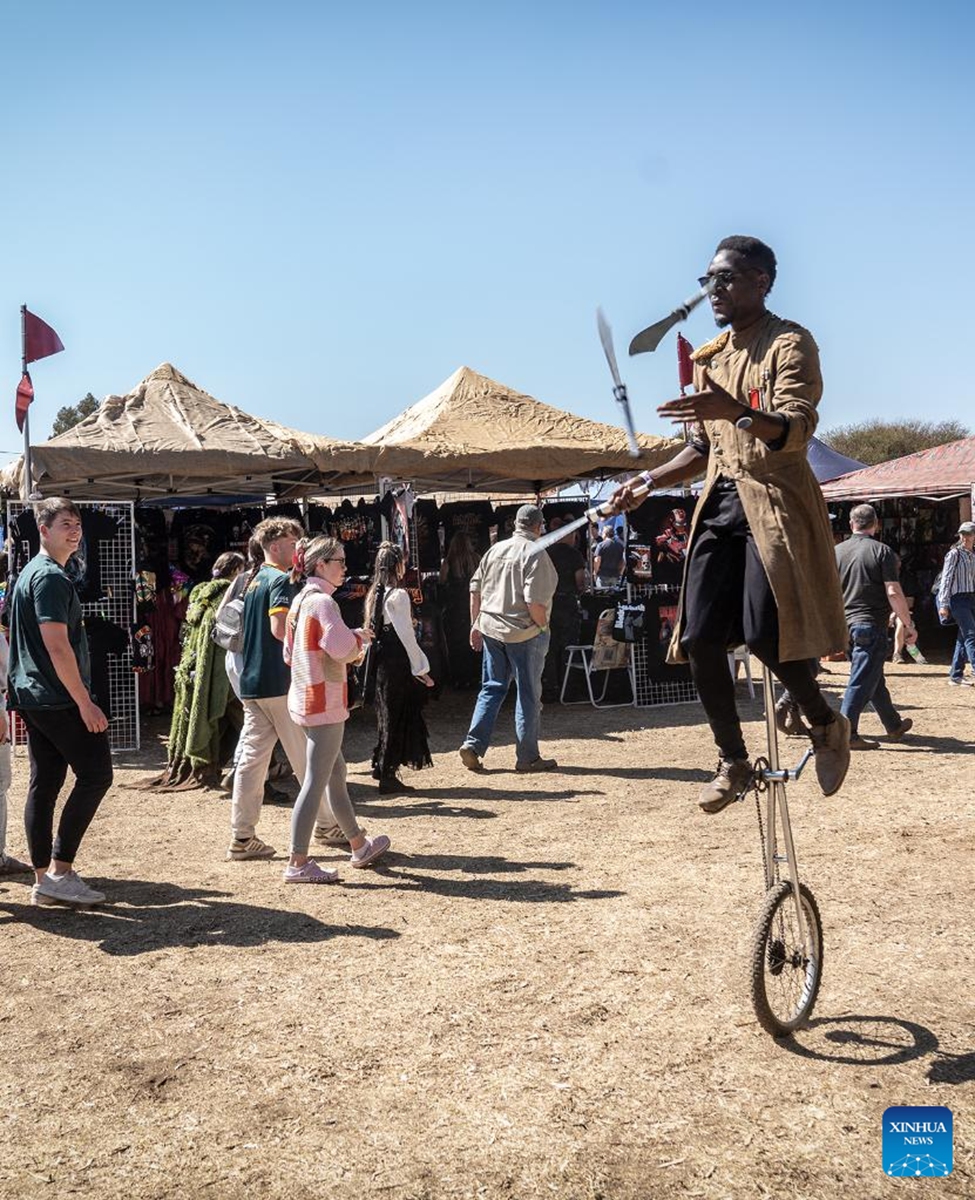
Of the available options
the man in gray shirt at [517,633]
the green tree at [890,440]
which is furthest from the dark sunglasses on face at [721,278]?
the green tree at [890,440]

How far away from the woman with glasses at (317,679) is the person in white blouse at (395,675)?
198 centimetres

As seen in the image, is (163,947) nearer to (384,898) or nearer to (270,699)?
(384,898)

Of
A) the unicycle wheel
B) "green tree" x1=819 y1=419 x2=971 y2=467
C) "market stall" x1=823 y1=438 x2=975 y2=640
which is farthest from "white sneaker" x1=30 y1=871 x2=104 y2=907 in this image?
"green tree" x1=819 y1=419 x2=971 y2=467

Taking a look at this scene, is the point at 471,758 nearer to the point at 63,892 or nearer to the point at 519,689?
the point at 519,689

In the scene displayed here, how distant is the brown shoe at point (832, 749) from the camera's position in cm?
376

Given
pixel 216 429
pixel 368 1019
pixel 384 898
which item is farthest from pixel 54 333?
pixel 368 1019

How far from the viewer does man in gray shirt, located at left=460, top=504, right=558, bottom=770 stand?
923 centimetres

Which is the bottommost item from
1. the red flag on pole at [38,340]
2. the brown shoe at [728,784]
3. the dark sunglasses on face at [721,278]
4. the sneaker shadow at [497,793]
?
the sneaker shadow at [497,793]

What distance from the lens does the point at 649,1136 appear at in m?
3.30

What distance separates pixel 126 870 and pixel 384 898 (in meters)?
1.71

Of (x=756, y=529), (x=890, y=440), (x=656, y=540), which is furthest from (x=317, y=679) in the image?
(x=890, y=440)

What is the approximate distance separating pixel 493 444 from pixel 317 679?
23.4 ft

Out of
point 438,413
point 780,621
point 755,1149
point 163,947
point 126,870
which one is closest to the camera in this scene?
point 755,1149

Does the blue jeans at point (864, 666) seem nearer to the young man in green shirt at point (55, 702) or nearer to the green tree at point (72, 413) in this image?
the young man in green shirt at point (55, 702)
